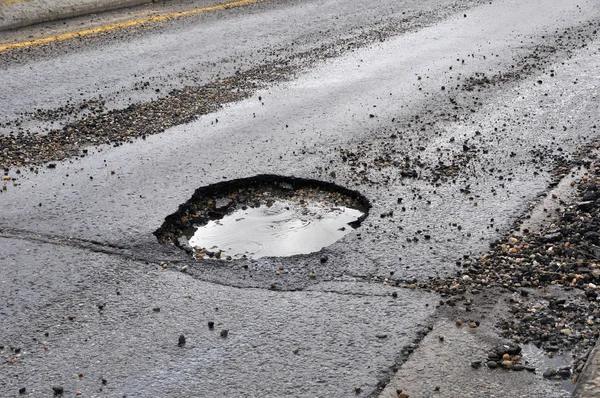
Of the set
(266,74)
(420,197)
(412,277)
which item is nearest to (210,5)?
(266,74)

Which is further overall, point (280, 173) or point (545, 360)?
point (280, 173)

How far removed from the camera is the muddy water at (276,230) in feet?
15.6

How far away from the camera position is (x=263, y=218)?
5.11m

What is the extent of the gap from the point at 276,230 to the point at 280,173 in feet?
2.76

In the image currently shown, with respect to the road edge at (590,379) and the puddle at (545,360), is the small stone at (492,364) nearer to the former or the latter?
the puddle at (545,360)

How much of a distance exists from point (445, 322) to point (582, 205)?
161 centimetres

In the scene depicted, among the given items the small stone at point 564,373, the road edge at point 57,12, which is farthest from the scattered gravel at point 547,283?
the road edge at point 57,12

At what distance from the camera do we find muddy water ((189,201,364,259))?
4742mm

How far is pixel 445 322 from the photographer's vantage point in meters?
3.82

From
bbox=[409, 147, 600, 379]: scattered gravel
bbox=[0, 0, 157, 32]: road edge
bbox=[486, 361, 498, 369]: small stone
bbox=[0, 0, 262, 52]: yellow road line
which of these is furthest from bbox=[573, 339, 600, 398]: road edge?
bbox=[0, 0, 157, 32]: road edge

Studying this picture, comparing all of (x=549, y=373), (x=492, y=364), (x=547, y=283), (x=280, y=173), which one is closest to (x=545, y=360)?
(x=549, y=373)

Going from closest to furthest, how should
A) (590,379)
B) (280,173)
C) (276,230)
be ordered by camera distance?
(590,379) → (276,230) → (280,173)

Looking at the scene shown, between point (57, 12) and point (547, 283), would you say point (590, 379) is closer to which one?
point (547, 283)

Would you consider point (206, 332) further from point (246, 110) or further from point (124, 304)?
point (246, 110)
